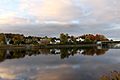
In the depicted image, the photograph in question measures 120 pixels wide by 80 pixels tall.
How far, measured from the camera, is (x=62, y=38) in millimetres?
184375

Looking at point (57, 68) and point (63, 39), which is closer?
point (57, 68)

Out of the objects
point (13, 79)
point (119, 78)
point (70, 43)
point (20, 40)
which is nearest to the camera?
point (119, 78)

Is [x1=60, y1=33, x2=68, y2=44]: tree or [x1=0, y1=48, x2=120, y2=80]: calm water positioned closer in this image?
[x1=0, y1=48, x2=120, y2=80]: calm water

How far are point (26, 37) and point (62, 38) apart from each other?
2800 centimetres

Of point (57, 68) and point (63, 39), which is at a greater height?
point (63, 39)

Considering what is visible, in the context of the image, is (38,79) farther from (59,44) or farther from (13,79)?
(59,44)

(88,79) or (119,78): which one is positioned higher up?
(119,78)

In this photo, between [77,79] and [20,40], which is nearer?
[77,79]

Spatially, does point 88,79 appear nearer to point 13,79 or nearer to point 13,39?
point 13,79

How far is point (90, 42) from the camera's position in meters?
198

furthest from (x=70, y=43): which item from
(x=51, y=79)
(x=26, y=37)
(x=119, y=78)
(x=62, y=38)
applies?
(x=119, y=78)

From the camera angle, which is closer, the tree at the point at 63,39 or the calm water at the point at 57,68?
the calm water at the point at 57,68

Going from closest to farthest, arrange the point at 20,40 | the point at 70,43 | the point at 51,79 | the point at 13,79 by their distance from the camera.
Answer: the point at 13,79 < the point at 51,79 < the point at 20,40 < the point at 70,43

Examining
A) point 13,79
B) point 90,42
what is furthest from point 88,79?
point 90,42
